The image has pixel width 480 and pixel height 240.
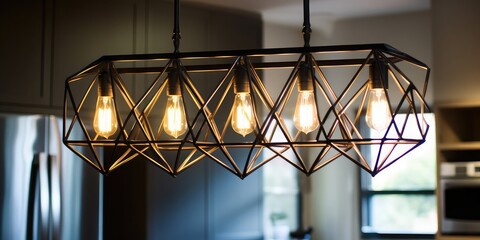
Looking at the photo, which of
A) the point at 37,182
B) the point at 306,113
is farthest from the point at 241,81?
the point at 37,182

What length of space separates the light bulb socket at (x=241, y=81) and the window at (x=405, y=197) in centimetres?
359

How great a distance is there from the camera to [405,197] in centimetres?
528

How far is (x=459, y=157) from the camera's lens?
14.9ft

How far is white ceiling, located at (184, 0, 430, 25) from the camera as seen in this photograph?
479 centimetres

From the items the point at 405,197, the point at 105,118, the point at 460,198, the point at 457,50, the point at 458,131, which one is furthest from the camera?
the point at 405,197

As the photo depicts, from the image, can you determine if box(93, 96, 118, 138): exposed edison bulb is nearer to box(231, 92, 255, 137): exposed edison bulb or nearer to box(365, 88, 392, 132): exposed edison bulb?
box(231, 92, 255, 137): exposed edison bulb

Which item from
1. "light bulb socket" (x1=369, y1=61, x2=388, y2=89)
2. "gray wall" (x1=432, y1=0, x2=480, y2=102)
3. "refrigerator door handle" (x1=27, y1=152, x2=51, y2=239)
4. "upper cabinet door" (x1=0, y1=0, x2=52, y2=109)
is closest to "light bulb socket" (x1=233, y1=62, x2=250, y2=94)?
"light bulb socket" (x1=369, y1=61, x2=388, y2=89)

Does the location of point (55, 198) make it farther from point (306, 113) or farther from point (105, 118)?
point (306, 113)

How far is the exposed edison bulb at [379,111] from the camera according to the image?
5.50ft

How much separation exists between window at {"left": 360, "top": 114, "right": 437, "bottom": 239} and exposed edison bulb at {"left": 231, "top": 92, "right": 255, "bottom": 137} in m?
3.59

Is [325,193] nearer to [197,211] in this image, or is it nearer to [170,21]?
[197,211]

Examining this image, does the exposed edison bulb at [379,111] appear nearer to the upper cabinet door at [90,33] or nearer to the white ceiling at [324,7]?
the upper cabinet door at [90,33]

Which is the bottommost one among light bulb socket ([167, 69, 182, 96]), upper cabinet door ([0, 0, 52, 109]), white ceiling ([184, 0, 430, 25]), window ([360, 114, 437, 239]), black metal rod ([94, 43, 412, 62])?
window ([360, 114, 437, 239])

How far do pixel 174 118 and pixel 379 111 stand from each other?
1.58 feet
